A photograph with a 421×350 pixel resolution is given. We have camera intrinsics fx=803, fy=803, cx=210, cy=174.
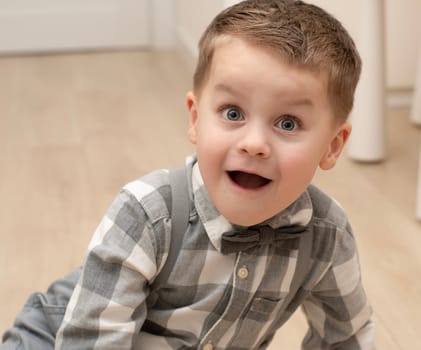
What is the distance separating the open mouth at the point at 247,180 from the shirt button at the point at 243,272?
104mm

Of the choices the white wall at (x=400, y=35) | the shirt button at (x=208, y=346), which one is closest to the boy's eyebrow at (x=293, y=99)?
the shirt button at (x=208, y=346)

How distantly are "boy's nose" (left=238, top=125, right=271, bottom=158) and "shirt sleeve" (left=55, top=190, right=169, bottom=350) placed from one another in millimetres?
134

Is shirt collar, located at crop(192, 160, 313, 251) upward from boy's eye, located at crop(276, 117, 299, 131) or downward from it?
downward

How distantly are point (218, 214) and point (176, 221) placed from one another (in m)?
0.04

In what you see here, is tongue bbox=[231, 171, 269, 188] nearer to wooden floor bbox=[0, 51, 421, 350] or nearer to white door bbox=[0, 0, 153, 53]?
wooden floor bbox=[0, 51, 421, 350]

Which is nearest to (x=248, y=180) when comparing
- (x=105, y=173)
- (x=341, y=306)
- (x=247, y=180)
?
(x=247, y=180)

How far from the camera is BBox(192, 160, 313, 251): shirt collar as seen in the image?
785 mm

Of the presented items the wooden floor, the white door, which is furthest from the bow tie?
the white door

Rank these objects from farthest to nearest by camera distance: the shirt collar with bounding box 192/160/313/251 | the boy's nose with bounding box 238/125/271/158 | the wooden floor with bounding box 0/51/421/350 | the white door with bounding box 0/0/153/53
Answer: the white door with bounding box 0/0/153/53 < the wooden floor with bounding box 0/51/421/350 < the shirt collar with bounding box 192/160/313/251 < the boy's nose with bounding box 238/125/271/158

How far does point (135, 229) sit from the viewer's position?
76 cm

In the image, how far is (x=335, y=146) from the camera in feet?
2.60

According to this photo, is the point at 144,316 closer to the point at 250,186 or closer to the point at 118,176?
the point at 250,186

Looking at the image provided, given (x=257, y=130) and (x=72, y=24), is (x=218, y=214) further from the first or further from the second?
(x=72, y=24)

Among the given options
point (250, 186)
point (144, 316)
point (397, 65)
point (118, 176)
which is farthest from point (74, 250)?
point (397, 65)
